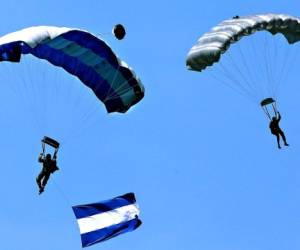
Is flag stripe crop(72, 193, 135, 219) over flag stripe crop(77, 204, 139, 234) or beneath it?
over

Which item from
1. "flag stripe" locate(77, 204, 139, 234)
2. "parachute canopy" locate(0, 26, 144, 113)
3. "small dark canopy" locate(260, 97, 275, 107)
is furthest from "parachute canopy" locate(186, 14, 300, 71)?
"flag stripe" locate(77, 204, 139, 234)

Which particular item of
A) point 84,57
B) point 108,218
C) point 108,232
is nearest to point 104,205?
point 108,218

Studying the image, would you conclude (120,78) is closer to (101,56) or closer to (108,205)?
(101,56)

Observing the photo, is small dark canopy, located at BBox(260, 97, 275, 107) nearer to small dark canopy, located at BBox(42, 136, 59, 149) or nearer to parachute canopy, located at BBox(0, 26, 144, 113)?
parachute canopy, located at BBox(0, 26, 144, 113)

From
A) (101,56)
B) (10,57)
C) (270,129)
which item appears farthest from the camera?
(270,129)

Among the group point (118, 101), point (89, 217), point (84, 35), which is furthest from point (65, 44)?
point (89, 217)

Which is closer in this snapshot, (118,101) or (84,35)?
(84,35)

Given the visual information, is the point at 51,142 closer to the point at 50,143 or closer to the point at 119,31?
the point at 50,143

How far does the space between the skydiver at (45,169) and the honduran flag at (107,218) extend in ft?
5.16

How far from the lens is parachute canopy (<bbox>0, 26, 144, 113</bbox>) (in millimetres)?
32406

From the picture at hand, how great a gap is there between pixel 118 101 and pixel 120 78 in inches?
39.7

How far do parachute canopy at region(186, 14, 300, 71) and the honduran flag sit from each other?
234 inches

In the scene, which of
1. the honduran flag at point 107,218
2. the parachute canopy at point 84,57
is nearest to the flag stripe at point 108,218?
the honduran flag at point 107,218

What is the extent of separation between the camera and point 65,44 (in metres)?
34.0
